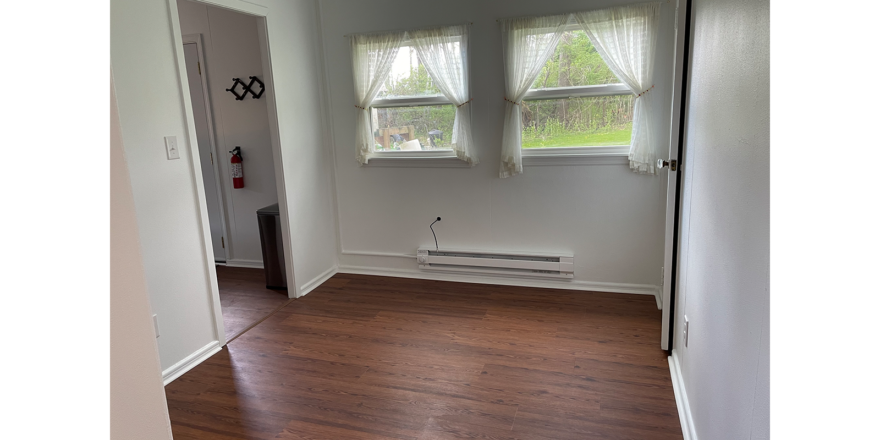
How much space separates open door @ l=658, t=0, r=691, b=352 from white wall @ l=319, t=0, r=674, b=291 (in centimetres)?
91

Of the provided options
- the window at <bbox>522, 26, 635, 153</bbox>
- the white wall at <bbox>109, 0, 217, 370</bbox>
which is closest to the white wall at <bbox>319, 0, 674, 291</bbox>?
the window at <bbox>522, 26, 635, 153</bbox>

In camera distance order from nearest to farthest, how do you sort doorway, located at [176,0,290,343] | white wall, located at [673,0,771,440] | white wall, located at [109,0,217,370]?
white wall, located at [673,0,771,440]
white wall, located at [109,0,217,370]
doorway, located at [176,0,290,343]

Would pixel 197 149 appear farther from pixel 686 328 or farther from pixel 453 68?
pixel 686 328

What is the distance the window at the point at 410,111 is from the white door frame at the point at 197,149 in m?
0.82

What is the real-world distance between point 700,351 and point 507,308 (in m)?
1.73

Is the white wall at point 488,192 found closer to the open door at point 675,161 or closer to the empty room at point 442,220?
the empty room at point 442,220

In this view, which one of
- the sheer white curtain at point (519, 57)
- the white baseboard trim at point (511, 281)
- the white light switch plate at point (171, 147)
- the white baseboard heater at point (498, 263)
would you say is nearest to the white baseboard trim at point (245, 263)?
the white baseboard trim at point (511, 281)

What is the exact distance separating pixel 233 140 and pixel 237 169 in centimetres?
26

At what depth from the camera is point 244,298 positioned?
153 inches

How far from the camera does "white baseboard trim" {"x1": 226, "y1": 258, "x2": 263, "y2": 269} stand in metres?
4.69

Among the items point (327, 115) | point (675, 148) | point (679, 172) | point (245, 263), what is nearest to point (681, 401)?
point (679, 172)

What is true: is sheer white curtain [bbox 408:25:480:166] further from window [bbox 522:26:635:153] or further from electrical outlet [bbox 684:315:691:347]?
electrical outlet [bbox 684:315:691:347]

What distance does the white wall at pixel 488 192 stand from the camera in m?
3.53
